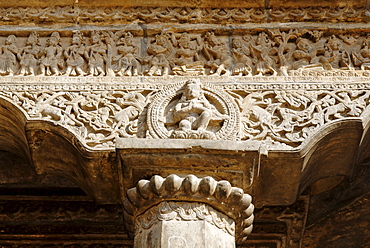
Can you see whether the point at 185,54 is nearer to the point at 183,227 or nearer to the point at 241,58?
the point at 241,58

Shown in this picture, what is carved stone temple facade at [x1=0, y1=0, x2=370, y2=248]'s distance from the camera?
5.84 m

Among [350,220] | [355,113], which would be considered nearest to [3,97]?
[355,113]

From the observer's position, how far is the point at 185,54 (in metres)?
6.80

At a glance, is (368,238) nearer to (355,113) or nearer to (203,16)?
(355,113)

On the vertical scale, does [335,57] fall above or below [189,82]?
above

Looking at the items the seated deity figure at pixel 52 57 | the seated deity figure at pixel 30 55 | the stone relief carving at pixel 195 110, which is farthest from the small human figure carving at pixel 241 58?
the seated deity figure at pixel 30 55

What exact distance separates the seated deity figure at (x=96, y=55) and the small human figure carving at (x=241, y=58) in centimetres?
120

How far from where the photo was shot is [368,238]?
795 cm

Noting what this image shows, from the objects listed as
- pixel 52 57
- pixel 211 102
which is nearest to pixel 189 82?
pixel 211 102

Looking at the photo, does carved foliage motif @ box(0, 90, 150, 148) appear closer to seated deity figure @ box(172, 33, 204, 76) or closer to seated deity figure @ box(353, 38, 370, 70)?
seated deity figure @ box(172, 33, 204, 76)

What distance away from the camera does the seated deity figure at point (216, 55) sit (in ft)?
21.9

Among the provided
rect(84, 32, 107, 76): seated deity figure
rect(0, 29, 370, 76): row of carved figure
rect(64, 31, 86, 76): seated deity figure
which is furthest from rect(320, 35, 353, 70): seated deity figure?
rect(64, 31, 86, 76): seated deity figure

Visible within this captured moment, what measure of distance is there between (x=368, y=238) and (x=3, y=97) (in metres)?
4.16

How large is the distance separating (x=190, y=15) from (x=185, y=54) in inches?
20.1
